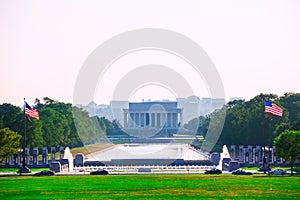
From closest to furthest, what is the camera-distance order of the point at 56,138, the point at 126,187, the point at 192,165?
the point at 126,187 → the point at 192,165 → the point at 56,138

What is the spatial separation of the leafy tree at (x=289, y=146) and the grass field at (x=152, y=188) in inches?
319

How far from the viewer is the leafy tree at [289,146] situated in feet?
182

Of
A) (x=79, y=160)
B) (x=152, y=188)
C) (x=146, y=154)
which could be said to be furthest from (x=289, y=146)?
(x=146, y=154)

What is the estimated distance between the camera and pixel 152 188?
40250 millimetres

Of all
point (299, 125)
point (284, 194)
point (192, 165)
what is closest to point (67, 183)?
point (284, 194)

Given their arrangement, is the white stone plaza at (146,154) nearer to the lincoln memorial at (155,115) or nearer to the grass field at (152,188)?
the grass field at (152,188)

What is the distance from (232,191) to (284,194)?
3.19 meters

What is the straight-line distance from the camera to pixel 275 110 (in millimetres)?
56406

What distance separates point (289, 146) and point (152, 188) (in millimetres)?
19288

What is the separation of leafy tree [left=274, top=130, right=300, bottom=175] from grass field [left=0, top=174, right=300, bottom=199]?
8103 millimetres

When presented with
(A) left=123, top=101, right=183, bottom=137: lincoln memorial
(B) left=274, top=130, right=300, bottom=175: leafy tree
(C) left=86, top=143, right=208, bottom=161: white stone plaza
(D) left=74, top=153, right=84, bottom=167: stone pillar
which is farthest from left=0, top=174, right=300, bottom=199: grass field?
(A) left=123, top=101, right=183, bottom=137: lincoln memorial

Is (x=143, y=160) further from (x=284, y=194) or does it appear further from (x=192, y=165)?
(x=284, y=194)

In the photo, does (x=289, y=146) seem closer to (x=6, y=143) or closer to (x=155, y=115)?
(x=6, y=143)

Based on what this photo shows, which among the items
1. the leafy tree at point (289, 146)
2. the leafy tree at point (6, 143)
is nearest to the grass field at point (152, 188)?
the leafy tree at point (289, 146)
